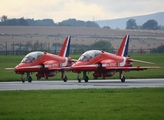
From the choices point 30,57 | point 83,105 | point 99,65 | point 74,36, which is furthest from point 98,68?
point 74,36

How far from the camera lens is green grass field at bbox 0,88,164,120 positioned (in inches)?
821

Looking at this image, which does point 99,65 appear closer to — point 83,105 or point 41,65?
point 41,65

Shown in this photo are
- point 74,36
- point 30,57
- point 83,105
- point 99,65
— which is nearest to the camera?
point 83,105

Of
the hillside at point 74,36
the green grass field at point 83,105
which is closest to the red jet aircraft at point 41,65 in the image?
the green grass field at point 83,105

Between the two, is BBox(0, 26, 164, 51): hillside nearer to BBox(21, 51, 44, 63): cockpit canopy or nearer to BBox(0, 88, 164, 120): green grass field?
BBox(21, 51, 44, 63): cockpit canopy

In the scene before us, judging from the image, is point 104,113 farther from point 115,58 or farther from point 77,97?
point 115,58

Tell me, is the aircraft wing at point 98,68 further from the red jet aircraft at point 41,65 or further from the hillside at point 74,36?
the hillside at point 74,36

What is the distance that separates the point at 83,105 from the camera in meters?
24.0

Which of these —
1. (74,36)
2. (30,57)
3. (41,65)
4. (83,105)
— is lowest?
(83,105)

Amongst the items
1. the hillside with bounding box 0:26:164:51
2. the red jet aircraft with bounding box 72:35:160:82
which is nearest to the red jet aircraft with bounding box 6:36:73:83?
the red jet aircraft with bounding box 72:35:160:82

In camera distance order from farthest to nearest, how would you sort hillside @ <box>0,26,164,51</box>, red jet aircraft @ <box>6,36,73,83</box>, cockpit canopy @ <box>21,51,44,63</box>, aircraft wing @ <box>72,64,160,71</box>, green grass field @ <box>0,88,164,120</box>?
hillside @ <box>0,26,164,51</box> < cockpit canopy @ <box>21,51,44,63</box> < red jet aircraft @ <box>6,36,73,83</box> < aircraft wing @ <box>72,64,160,71</box> < green grass field @ <box>0,88,164,120</box>

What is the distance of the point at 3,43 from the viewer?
104m

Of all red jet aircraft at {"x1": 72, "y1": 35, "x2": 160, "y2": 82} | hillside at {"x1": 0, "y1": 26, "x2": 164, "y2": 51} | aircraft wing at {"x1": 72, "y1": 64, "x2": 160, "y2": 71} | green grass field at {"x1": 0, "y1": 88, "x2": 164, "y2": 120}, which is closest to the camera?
green grass field at {"x1": 0, "y1": 88, "x2": 164, "y2": 120}

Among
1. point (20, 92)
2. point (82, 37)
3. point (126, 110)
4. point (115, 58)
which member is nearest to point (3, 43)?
point (82, 37)
